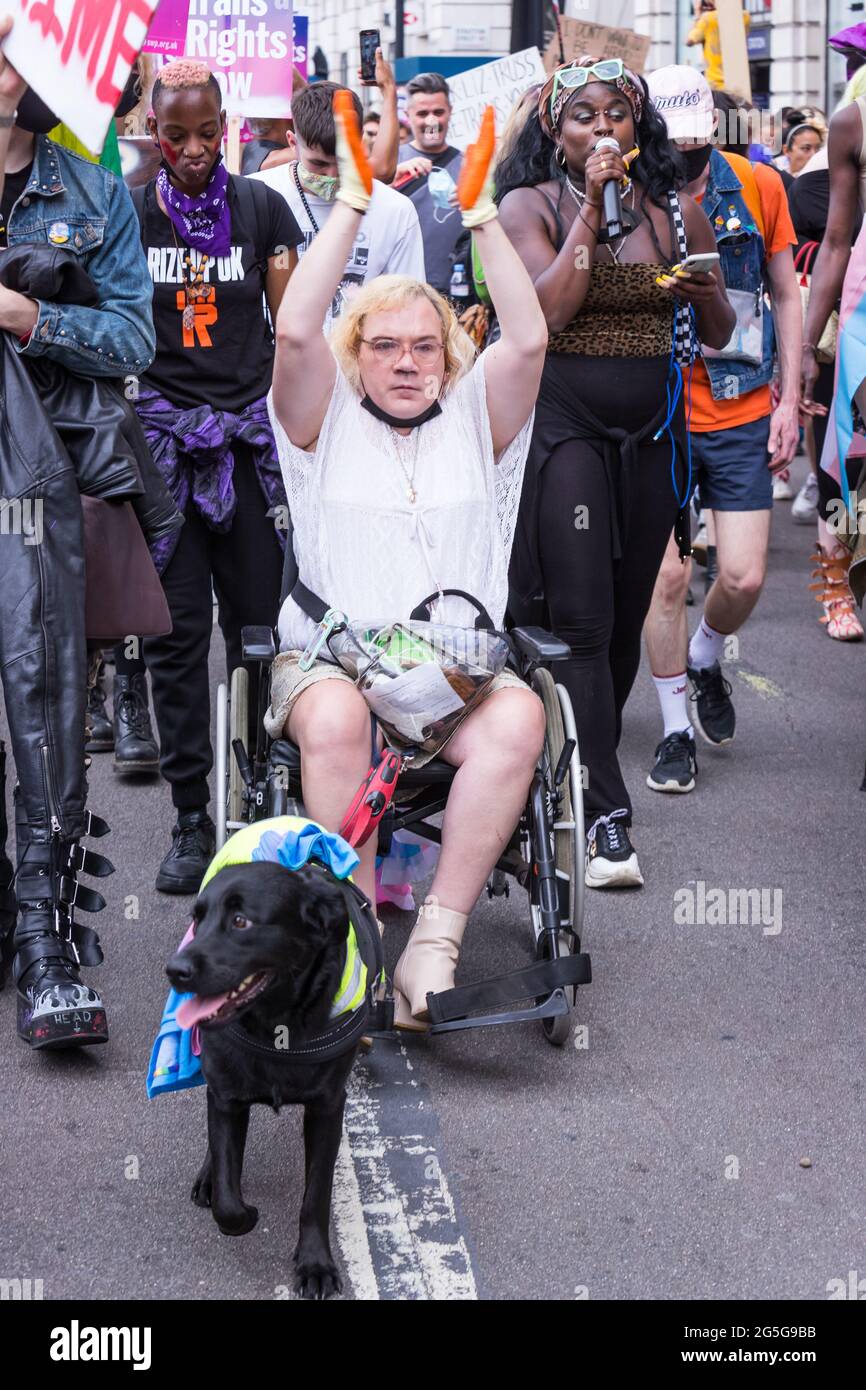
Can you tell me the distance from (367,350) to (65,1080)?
1.84 metres

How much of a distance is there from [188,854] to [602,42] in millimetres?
6406

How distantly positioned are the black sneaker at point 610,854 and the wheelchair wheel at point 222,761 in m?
1.44

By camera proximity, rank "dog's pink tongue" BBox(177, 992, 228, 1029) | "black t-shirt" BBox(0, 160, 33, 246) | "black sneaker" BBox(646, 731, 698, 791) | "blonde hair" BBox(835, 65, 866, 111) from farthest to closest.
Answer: "black sneaker" BBox(646, 731, 698, 791)
"blonde hair" BBox(835, 65, 866, 111)
"black t-shirt" BBox(0, 160, 33, 246)
"dog's pink tongue" BBox(177, 992, 228, 1029)

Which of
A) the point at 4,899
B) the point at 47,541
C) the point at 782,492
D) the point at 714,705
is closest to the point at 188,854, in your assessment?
the point at 4,899

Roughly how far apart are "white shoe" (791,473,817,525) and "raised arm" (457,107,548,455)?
7409mm

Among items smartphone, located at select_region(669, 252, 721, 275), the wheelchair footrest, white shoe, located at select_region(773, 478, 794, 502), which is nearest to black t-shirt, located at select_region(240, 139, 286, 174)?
smartphone, located at select_region(669, 252, 721, 275)

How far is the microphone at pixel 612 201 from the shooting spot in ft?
15.5

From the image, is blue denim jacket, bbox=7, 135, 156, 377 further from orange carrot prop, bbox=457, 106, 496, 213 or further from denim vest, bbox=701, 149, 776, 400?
denim vest, bbox=701, 149, 776, 400

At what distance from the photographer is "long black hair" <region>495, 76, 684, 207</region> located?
16.6 ft

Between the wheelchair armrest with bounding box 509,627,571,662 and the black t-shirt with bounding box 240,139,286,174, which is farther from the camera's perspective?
the black t-shirt with bounding box 240,139,286,174

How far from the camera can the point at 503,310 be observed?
4.21 metres

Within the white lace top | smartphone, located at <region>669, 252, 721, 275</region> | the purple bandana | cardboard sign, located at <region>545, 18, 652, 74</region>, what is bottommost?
the white lace top

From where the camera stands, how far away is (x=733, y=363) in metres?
6.16

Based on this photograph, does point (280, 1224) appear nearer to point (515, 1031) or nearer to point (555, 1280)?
point (555, 1280)
